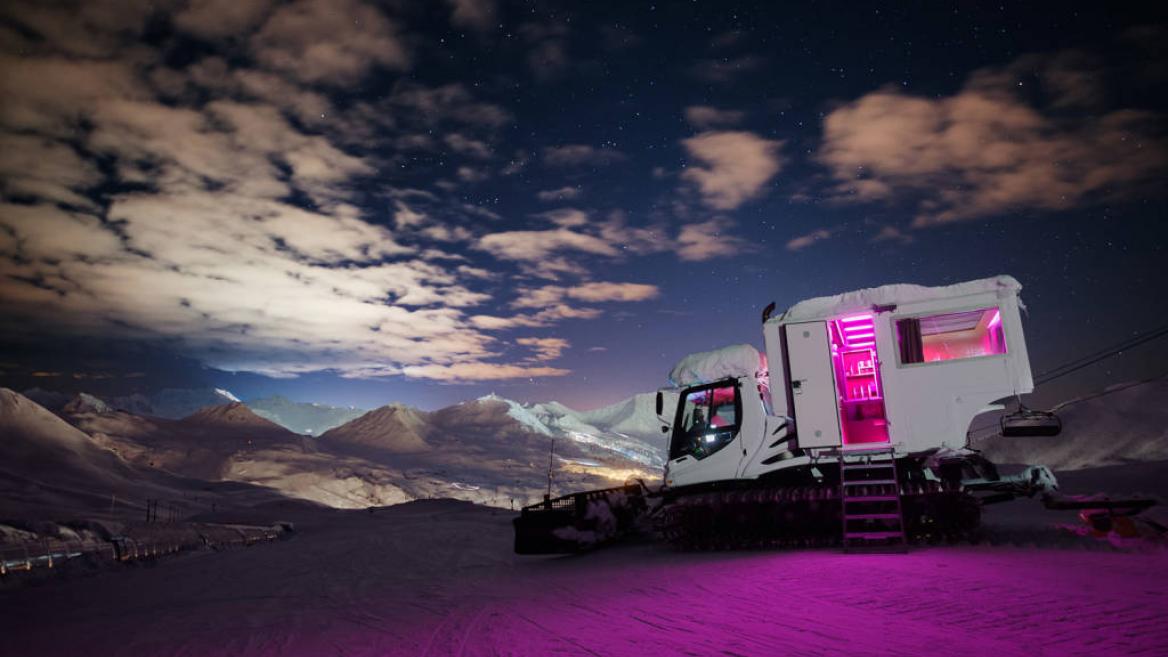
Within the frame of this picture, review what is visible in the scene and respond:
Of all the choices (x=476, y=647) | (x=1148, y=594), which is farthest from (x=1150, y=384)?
(x=476, y=647)

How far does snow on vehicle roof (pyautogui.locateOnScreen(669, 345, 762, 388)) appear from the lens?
12.1m

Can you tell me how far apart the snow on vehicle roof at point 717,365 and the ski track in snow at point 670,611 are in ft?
11.5

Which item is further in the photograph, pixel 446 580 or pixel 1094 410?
pixel 1094 410

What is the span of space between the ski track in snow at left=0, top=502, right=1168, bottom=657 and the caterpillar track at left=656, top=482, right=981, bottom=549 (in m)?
0.44

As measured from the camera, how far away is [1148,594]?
597 cm

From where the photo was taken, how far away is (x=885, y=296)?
10.4 metres

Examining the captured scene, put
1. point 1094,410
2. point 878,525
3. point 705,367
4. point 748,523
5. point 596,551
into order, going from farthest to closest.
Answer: point 1094,410 < point 596,551 < point 705,367 < point 748,523 < point 878,525

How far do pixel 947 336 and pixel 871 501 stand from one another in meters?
3.24

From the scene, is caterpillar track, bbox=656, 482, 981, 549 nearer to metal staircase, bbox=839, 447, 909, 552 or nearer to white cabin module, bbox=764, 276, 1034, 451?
metal staircase, bbox=839, 447, 909, 552

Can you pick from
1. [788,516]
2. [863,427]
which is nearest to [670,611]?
[788,516]

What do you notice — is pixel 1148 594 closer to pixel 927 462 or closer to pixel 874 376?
pixel 927 462

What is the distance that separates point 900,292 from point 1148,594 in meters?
5.48

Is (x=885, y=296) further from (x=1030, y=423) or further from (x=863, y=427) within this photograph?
(x=1030, y=423)

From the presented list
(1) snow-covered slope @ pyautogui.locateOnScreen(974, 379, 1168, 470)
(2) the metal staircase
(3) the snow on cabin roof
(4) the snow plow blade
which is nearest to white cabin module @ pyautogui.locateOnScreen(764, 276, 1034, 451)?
(3) the snow on cabin roof
